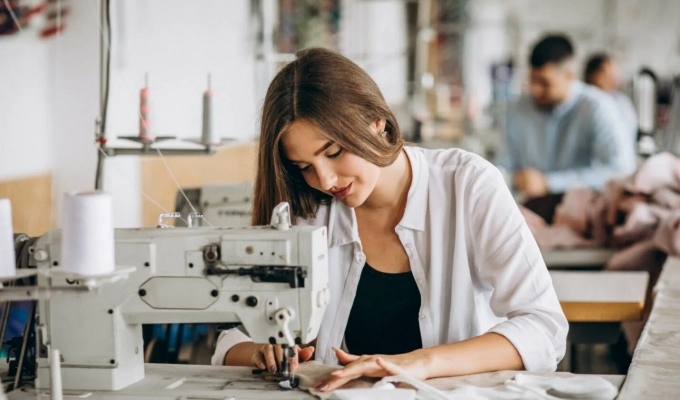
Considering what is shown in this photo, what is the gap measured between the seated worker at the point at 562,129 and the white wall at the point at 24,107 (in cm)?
223

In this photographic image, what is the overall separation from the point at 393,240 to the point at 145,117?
92 centimetres

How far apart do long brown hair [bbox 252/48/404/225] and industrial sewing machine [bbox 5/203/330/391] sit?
0.70 feet

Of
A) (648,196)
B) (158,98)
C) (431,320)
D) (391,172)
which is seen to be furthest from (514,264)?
(158,98)

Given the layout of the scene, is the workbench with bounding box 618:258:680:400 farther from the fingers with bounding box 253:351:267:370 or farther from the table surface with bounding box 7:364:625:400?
the fingers with bounding box 253:351:267:370

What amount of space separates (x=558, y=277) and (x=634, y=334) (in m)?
0.28

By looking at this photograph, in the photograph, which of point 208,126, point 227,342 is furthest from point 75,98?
point 227,342

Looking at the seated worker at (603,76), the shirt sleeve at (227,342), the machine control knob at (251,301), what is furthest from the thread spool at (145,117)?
the seated worker at (603,76)

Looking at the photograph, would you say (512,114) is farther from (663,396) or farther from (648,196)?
(663,396)

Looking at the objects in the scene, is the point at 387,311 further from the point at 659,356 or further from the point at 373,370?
the point at 659,356

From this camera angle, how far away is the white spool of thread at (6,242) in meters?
1.43

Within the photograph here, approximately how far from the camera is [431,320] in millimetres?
1879

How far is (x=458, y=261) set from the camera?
1.87 metres

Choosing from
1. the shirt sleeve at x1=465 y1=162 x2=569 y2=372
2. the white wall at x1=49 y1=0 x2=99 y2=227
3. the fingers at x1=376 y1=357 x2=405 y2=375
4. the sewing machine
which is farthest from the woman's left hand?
the white wall at x1=49 y1=0 x2=99 y2=227

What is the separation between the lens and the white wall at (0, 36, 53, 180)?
297 centimetres
